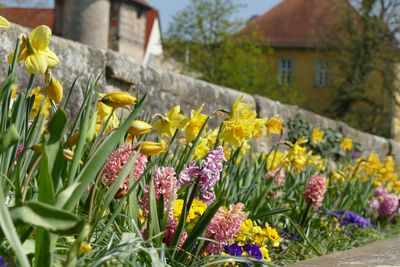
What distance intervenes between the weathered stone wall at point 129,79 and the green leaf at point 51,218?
2307 mm

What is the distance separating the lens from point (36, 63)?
2531 mm

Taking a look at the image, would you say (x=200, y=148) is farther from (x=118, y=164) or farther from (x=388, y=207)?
(x=388, y=207)

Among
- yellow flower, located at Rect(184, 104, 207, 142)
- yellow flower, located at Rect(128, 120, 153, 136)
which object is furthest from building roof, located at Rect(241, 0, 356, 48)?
yellow flower, located at Rect(128, 120, 153, 136)

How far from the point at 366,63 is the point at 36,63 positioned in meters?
33.7

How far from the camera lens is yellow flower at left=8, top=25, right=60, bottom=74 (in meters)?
2.52

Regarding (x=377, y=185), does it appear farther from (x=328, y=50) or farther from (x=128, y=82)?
(x=328, y=50)

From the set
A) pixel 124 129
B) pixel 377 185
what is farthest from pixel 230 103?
pixel 124 129

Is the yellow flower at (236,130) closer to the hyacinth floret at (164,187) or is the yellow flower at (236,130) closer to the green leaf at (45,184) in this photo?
the hyacinth floret at (164,187)

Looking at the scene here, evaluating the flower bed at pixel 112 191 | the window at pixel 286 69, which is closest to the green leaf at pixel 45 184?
the flower bed at pixel 112 191

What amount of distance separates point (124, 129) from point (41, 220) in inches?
19.3

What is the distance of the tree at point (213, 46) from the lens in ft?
114

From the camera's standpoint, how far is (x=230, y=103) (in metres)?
8.78

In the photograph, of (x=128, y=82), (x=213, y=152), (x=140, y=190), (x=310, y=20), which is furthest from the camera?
(x=310, y=20)

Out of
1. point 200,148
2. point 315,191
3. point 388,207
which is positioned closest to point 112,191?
point 200,148
